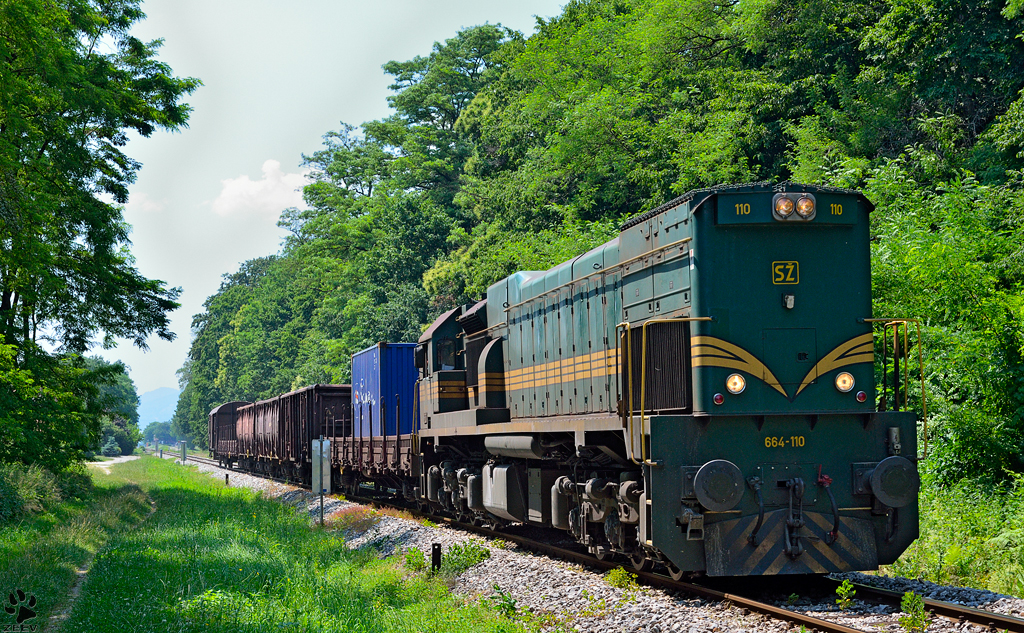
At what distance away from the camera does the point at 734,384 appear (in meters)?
8.32

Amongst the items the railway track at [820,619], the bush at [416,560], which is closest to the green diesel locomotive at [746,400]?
the railway track at [820,619]

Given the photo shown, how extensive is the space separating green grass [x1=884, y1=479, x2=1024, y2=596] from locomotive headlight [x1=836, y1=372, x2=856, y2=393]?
2565 mm

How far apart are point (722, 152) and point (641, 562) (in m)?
17.4

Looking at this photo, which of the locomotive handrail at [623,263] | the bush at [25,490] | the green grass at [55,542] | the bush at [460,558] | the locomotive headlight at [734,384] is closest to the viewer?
the locomotive headlight at [734,384]

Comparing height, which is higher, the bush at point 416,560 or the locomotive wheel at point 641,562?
the locomotive wheel at point 641,562

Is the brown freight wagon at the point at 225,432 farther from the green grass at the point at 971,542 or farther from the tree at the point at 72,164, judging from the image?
the green grass at the point at 971,542

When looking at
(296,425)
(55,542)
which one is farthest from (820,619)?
(296,425)

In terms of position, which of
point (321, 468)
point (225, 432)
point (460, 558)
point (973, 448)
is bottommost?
point (225, 432)

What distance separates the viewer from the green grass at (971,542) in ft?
30.6

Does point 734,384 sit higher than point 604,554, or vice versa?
point 734,384

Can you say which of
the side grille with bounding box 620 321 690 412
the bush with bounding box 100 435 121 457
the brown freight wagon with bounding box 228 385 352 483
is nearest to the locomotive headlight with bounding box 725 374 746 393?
the side grille with bounding box 620 321 690 412

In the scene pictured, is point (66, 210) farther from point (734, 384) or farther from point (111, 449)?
point (111, 449)

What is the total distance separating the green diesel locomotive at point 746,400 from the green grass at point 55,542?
21.7ft

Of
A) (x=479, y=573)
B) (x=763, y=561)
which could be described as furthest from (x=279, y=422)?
(x=763, y=561)
